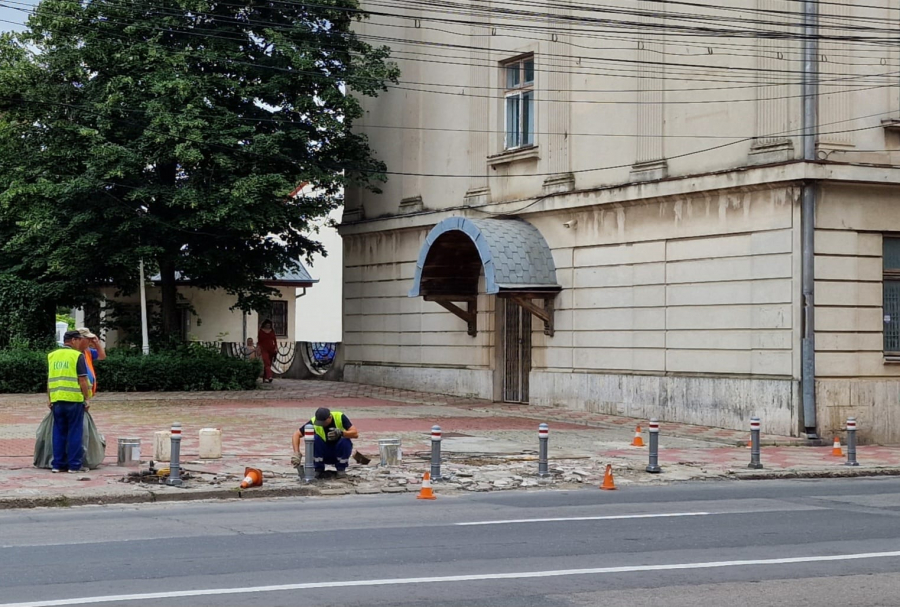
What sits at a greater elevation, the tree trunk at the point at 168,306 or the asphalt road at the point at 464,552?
the tree trunk at the point at 168,306

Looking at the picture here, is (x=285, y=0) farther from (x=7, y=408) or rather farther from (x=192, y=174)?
(x=7, y=408)

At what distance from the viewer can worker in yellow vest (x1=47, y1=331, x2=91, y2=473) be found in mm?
16266

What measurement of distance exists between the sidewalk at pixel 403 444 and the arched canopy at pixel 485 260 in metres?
2.79

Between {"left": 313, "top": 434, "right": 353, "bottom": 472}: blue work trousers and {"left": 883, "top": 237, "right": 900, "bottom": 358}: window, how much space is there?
11951 mm

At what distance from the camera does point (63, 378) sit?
639 inches

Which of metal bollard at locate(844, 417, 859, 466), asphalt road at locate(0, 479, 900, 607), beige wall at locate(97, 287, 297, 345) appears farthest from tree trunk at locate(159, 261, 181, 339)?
asphalt road at locate(0, 479, 900, 607)

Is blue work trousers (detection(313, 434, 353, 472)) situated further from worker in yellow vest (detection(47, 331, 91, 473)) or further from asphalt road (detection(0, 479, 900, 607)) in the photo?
worker in yellow vest (detection(47, 331, 91, 473))

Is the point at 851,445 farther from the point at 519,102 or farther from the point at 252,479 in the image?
the point at 519,102

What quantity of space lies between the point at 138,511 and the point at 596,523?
4957 millimetres

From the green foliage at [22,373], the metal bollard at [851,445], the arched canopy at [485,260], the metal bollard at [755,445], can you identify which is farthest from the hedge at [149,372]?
the metal bollard at [851,445]

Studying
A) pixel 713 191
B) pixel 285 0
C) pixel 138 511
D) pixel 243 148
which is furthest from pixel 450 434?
pixel 285 0

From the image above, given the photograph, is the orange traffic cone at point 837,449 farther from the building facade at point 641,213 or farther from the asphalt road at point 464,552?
the asphalt road at point 464,552

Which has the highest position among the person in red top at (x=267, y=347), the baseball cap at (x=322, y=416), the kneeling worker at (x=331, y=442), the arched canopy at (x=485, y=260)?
the arched canopy at (x=485, y=260)

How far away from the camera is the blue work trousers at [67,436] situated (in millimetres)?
16469
